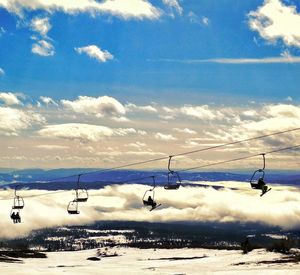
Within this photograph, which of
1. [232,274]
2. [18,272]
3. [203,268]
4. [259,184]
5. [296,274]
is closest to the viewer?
[259,184]

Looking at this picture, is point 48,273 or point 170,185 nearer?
point 170,185

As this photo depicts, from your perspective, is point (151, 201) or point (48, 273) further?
point (48, 273)

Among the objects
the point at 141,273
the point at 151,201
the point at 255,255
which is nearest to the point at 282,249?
the point at 255,255

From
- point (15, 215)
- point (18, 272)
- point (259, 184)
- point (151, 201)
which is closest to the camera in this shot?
point (259, 184)

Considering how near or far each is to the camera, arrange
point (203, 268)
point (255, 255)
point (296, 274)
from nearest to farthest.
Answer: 1. point (296, 274)
2. point (203, 268)
3. point (255, 255)

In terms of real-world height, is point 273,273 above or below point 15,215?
below

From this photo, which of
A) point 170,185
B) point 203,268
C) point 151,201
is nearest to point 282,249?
point 203,268

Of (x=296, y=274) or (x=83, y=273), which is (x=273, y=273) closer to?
(x=296, y=274)

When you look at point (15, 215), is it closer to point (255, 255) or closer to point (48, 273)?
point (48, 273)

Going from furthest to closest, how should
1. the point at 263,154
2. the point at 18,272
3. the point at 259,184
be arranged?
the point at 18,272 < the point at 259,184 < the point at 263,154
